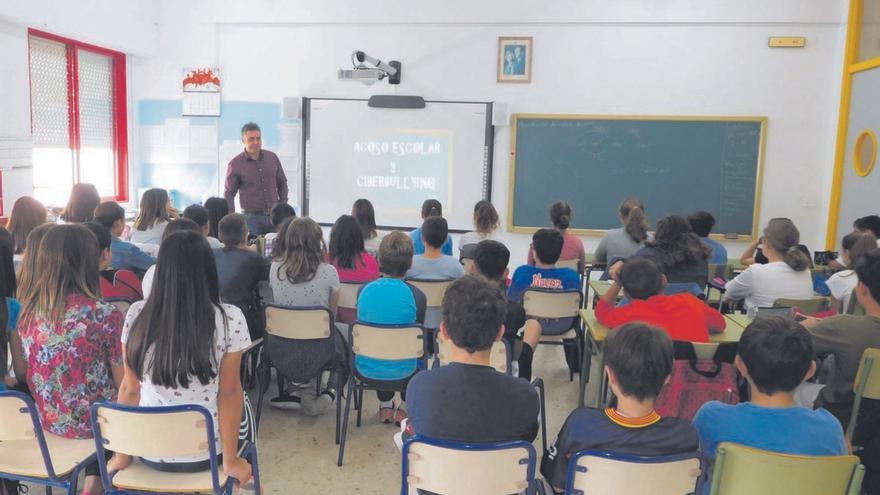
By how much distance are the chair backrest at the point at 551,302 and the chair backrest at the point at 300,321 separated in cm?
123

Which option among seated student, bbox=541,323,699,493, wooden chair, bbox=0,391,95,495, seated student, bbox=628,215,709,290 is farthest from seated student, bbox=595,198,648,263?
wooden chair, bbox=0,391,95,495

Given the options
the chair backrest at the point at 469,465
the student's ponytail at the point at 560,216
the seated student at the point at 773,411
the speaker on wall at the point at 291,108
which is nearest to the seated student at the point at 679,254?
the student's ponytail at the point at 560,216

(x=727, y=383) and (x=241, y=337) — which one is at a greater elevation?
(x=241, y=337)

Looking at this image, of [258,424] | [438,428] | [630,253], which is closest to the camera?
[438,428]

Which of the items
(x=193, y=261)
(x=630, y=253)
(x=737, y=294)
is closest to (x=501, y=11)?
(x=630, y=253)

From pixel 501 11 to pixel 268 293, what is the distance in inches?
162

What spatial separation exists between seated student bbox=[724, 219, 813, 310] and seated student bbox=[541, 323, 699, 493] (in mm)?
2126

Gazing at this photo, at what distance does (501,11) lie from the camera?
6539 millimetres

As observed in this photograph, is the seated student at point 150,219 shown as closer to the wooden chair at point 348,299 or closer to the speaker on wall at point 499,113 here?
the wooden chair at point 348,299

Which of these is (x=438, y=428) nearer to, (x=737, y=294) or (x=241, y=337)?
(x=241, y=337)

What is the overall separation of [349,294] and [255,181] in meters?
2.93

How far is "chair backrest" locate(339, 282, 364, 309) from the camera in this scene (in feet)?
12.1

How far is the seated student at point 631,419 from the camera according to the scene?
175 centimetres

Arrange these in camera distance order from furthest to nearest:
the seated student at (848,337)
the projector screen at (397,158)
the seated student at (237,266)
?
the projector screen at (397,158)
the seated student at (237,266)
the seated student at (848,337)
